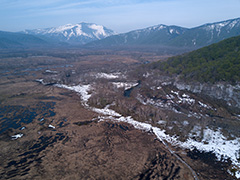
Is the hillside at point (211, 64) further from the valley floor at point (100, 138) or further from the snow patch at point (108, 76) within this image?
the snow patch at point (108, 76)

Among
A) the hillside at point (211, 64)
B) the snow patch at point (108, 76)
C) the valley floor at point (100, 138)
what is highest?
the hillside at point (211, 64)

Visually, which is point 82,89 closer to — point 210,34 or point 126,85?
Answer: point 126,85

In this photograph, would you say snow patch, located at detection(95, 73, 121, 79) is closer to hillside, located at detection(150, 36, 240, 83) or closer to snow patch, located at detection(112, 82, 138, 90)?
snow patch, located at detection(112, 82, 138, 90)

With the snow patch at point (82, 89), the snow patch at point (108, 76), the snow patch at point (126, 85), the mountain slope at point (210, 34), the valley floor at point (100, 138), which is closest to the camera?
the valley floor at point (100, 138)

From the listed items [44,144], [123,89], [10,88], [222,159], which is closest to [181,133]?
[222,159]

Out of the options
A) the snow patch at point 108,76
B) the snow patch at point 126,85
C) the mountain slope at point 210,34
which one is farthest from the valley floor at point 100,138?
the mountain slope at point 210,34

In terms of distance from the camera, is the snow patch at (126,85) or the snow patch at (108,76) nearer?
the snow patch at (126,85)

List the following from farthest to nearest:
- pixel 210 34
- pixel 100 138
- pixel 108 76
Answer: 1. pixel 210 34
2. pixel 108 76
3. pixel 100 138

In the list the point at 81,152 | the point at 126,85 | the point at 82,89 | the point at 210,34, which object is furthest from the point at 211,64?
the point at 210,34
